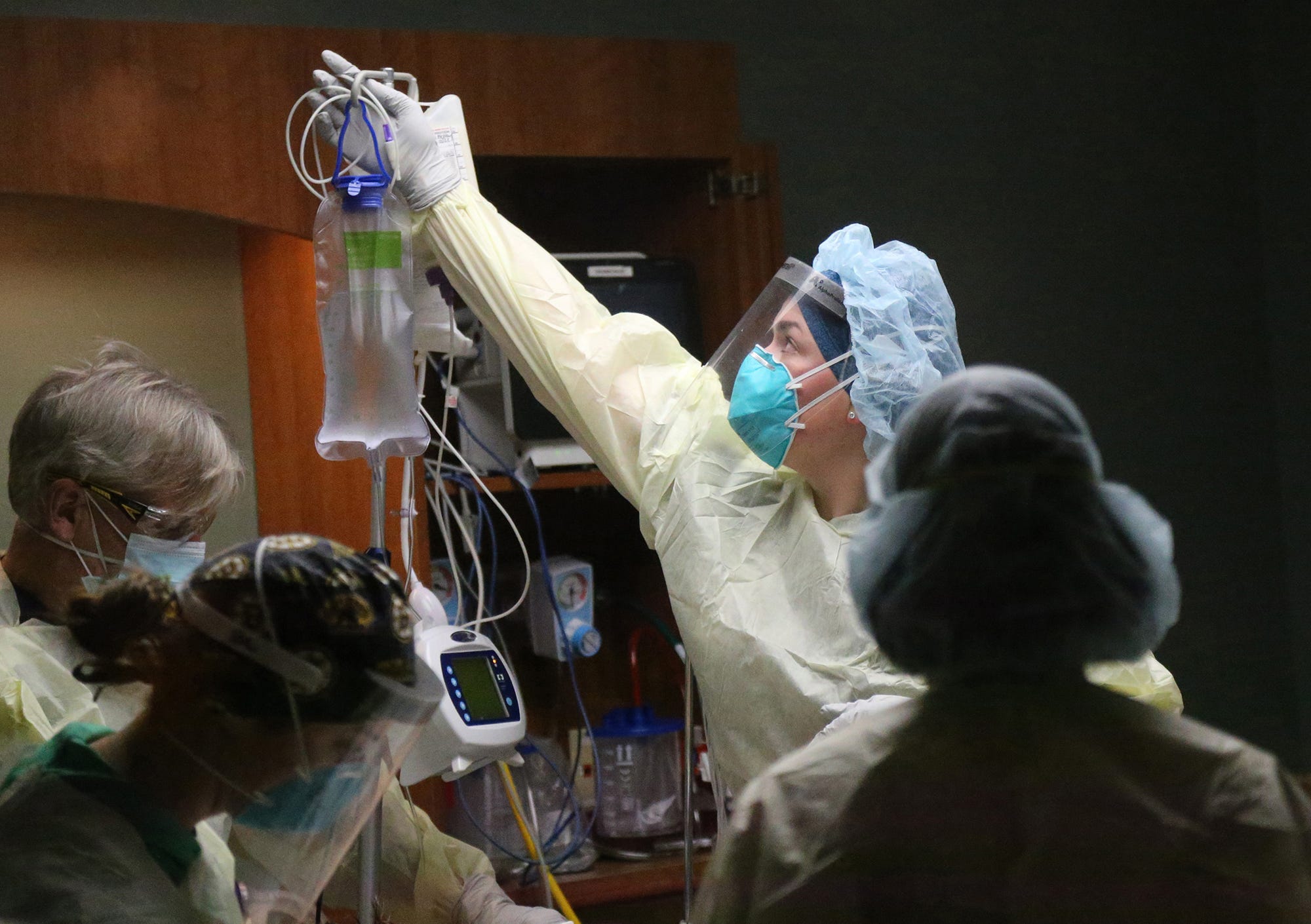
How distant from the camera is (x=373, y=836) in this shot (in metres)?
1.51

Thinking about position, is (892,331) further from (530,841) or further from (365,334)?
(530,841)


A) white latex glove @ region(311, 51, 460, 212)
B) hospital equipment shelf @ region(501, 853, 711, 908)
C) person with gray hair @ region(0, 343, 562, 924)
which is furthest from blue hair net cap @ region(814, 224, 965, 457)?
hospital equipment shelf @ region(501, 853, 711, 908)

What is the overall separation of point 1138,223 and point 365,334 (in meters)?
2.02

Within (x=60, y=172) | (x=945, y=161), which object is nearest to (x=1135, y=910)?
(x=60, y=172)

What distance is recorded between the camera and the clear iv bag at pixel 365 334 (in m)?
1.53

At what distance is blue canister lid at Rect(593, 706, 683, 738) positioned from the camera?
2.28 metres

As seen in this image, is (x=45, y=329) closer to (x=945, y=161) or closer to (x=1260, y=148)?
(x=945, y=161)

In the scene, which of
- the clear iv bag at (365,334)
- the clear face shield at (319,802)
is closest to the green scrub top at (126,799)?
the clear face shield at (319,802)

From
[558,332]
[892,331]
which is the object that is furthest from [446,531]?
[892,331]

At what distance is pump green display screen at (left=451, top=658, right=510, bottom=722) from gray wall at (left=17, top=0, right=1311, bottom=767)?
4.40 ft

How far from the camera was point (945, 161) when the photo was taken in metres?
2.78

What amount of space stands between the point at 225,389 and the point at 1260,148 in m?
2.33

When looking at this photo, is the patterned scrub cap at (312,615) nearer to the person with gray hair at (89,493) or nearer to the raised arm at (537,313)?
the person with gray hair at (89,493)

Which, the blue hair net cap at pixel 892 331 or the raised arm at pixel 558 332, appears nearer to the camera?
the blue hair net cap at pixel 892 331
